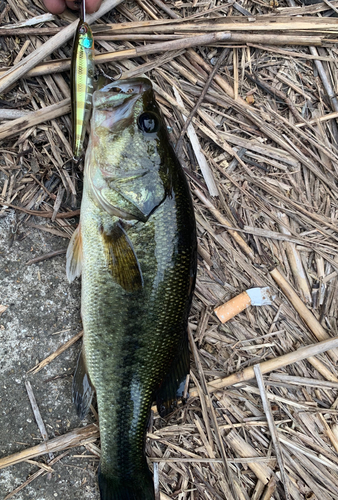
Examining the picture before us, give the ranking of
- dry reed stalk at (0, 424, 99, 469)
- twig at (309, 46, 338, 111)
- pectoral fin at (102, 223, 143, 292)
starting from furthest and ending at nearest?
twig at (309, 46, 338, 111) < dry reed stalk at (0, 424, 99, 469) < pectoral fin at (102, 223, 143, 292)

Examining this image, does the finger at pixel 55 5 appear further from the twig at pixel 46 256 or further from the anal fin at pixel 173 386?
the anal fin at pixel 173 386

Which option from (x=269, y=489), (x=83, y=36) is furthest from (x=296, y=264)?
(x=83, y=36)

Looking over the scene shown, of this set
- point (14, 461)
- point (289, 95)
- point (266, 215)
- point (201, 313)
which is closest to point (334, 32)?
point (289, 95)

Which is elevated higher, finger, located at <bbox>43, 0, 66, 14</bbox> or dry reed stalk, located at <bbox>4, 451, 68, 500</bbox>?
finger, located at <bbox>43, 0, 66, 14</bbox>

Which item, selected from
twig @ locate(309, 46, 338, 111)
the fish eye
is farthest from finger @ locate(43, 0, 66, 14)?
twig @ locate(309, 46, 338, 111)

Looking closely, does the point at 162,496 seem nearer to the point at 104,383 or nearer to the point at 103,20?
the point at 104,383

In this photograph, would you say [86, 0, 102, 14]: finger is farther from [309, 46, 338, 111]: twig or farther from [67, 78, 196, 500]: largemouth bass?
[309, 46, 338, 111]: twig
